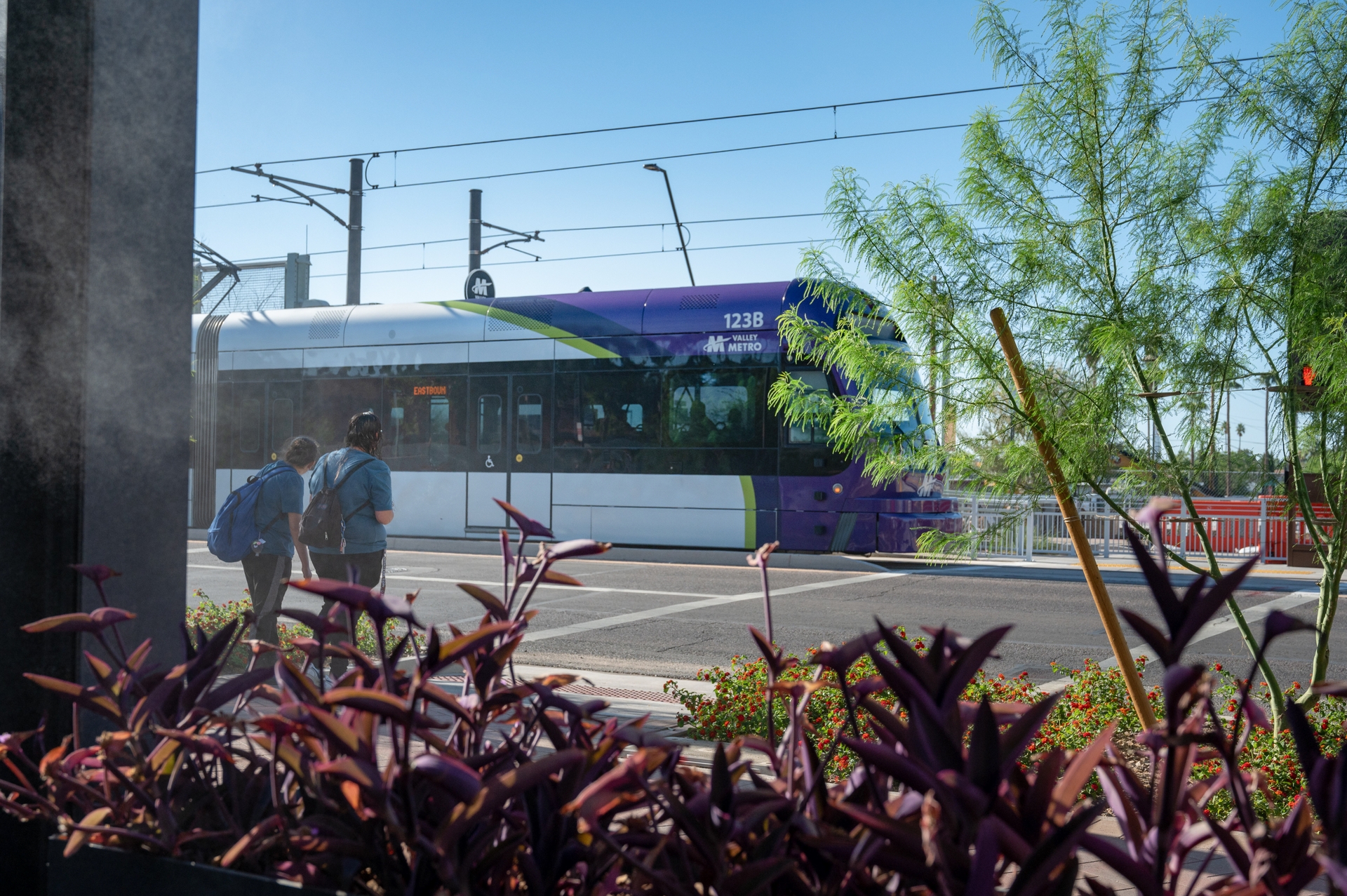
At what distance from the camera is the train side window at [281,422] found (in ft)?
60.9

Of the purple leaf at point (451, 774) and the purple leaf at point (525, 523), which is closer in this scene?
the purple leaf at point (451, 774)

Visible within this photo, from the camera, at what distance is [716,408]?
51.5 ft

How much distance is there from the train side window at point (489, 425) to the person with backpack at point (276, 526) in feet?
31.3

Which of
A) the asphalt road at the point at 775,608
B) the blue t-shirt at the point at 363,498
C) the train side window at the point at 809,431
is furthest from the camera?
the train side window at the point at 809,431

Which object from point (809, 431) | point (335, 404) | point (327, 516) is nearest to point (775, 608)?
point (809, 431)

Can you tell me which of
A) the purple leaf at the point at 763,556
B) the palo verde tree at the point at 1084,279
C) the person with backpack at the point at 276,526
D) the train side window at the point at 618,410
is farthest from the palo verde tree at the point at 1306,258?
the train side window at the point at 618,410

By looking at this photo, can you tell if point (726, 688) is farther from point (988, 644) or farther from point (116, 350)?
point (988, 644)

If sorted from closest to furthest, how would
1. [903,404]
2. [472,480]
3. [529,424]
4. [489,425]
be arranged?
[903,404] → [529,424] → [489,425] → [472,480]

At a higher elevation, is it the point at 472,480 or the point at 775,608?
the point at 472,480

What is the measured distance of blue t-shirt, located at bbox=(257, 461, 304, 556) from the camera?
24.0 feet

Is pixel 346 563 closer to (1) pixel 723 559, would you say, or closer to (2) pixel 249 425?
(1) pixel 723 559

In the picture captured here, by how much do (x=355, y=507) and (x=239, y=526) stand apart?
84 cm

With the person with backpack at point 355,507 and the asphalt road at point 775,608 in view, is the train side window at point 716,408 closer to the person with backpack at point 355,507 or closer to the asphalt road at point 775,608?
the asphalt road at point 775,608

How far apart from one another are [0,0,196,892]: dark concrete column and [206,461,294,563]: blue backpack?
5173 mm
